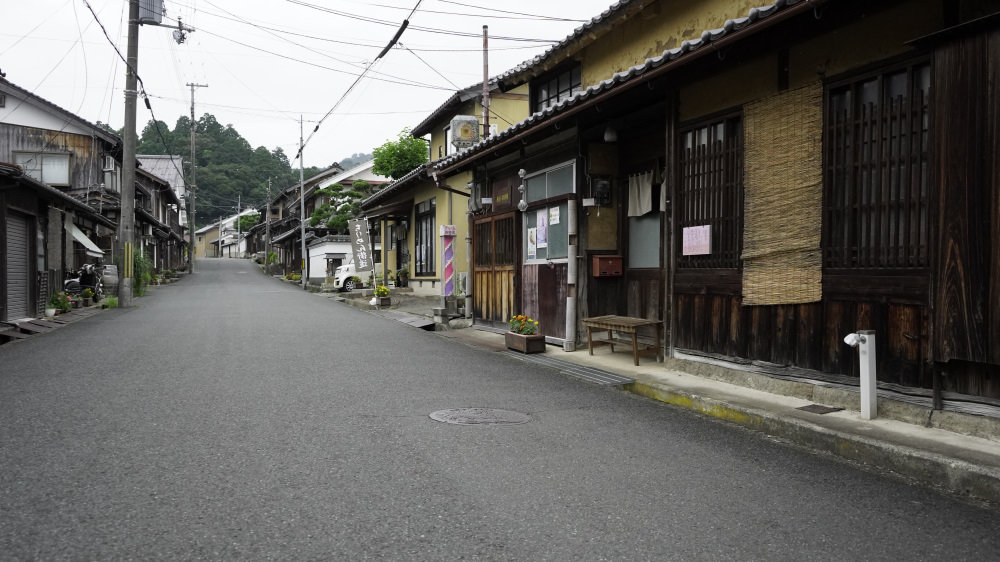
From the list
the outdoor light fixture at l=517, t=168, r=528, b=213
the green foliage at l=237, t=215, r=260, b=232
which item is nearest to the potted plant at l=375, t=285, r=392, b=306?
the outdoor light fixture at l=517, t=168, r=528, b=213

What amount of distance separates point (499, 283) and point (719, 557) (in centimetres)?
1129

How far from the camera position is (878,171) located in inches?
224

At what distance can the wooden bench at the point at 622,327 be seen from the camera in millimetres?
9250

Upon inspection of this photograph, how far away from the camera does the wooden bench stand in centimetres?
925

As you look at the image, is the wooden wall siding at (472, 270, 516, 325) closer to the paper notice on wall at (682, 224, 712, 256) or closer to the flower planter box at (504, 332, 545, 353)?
the flower planter box at (504, 332, 545, 353)

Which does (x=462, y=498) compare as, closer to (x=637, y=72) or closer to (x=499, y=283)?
(x=637, y=72)

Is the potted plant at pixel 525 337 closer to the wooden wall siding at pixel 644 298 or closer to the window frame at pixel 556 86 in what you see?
the wooden wall siding at pixel 644 298

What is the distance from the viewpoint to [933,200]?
5.13m

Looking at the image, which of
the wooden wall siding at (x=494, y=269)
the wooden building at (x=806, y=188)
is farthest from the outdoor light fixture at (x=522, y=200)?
the wooden building at (x=806, y=188)

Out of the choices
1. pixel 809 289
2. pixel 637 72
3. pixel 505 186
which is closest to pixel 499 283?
pixel 505 186

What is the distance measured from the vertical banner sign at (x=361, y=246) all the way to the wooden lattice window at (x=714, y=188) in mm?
22594

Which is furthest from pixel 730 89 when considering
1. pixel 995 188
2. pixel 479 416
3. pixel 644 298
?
pixel 479 416

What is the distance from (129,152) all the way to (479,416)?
2142cm

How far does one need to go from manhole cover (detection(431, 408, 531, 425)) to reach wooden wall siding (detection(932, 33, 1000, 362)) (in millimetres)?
3725
